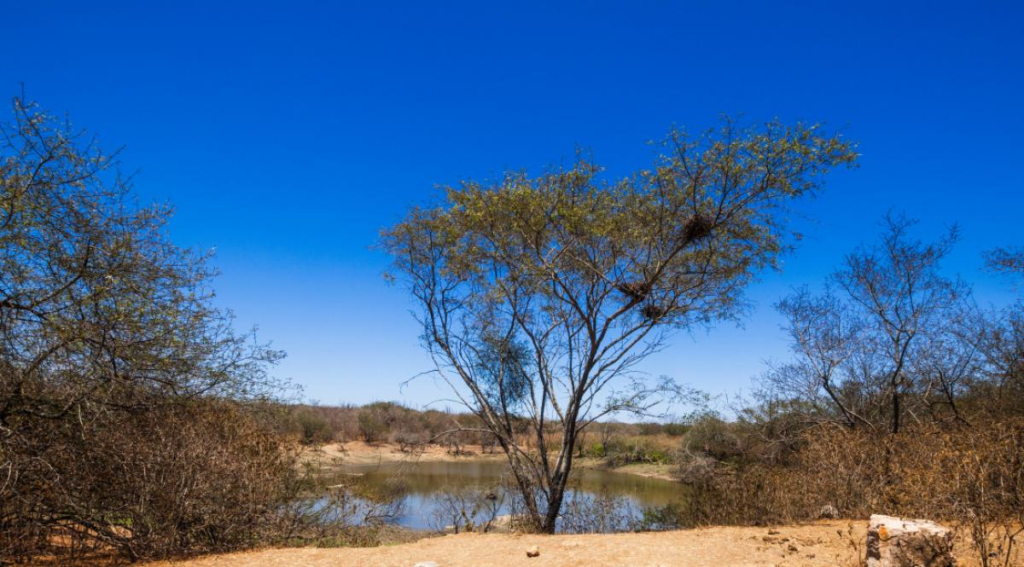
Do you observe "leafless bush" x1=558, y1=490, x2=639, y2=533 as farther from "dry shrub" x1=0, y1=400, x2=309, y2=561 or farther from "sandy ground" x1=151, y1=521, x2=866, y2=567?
"dry shrub" x1=0, y1=400, x2=309, y2=561

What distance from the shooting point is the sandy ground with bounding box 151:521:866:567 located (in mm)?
6949

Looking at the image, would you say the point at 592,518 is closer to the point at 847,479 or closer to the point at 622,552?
the point at 847,479

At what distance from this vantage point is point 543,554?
7.76 meters

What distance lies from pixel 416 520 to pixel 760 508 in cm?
1115

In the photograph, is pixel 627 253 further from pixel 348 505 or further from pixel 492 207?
pixel 348 505

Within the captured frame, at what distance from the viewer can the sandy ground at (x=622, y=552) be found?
6.95 metres

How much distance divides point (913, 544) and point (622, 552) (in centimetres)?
312

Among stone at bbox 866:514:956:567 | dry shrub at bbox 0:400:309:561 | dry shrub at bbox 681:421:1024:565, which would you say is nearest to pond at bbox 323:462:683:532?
dry shrub at bbox 681:421:1024:565

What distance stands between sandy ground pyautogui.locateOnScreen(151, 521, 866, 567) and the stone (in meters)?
0.71

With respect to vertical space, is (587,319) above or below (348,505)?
above

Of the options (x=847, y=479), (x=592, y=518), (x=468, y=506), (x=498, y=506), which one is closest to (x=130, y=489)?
(x=498, y=506)

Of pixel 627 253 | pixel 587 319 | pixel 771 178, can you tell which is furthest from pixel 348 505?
pixel 771 178

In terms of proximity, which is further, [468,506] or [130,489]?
[468,506]

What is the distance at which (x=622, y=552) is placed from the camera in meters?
7.38
